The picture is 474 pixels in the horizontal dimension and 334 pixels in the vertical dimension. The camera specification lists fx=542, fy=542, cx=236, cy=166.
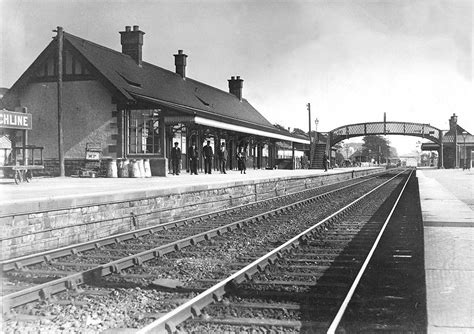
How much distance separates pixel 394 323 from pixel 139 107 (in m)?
16.8

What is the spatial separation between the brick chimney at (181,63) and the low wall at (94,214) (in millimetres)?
20081

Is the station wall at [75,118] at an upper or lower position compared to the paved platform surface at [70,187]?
upper

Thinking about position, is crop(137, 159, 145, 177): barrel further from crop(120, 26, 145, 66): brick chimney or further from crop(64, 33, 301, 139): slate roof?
crop(120, 26, 145, 66): brick chimney

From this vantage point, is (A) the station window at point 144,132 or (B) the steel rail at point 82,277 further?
(A) the station window at point 144,132

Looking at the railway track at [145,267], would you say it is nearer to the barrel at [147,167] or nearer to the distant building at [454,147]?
the barrel at [147,167]

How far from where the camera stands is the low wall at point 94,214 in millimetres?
7512

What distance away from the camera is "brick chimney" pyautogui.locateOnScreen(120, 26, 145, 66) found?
27.8 meters

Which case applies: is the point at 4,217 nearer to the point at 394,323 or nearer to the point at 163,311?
the point at 163,311

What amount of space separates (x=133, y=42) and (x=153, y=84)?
3060mm

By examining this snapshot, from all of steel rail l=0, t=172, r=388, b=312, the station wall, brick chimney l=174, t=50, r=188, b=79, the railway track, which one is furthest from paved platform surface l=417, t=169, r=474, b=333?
brick chimney l=174, t=50, r=188, b=79

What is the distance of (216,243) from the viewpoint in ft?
27.9

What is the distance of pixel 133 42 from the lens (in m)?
27.8

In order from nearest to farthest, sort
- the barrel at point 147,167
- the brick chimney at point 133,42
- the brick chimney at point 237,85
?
1. the barrel at point 147,167
2. the brick chimney at point 133,42
3. the brick chimney at point 237,85

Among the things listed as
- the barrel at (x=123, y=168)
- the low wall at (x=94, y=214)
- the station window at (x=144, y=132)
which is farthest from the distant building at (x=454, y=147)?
the low wall at (x=94, y=214)
